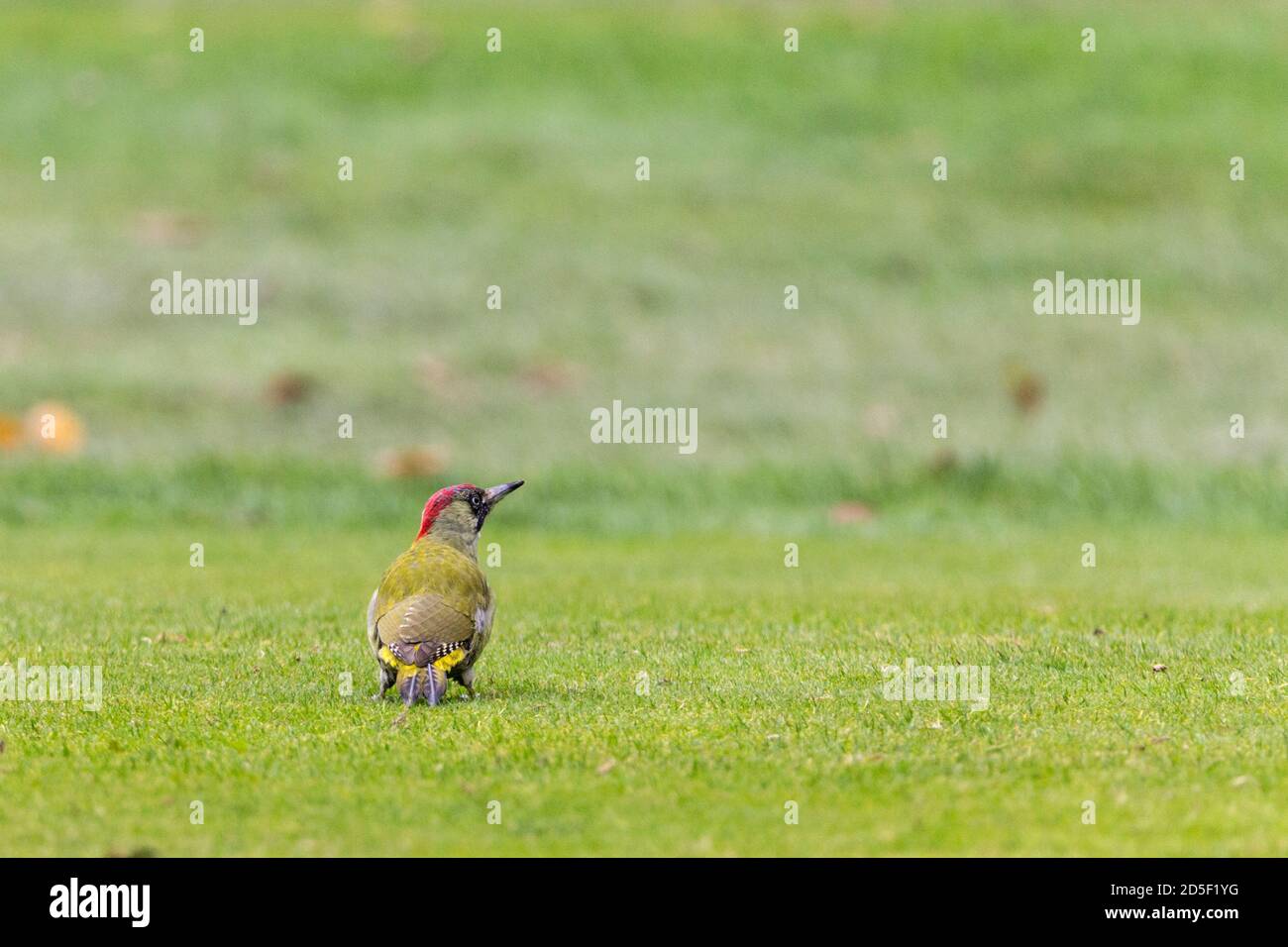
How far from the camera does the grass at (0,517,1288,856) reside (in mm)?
7027

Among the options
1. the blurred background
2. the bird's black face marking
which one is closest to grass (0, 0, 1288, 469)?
the blurred background

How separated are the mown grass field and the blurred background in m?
0.08

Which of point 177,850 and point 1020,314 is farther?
point 1020,314

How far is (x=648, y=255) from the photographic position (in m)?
27.1

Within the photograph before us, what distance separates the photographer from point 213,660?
10.7 metres

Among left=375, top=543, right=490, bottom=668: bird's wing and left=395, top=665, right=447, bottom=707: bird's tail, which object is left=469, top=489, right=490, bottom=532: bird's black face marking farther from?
left=395, top=665, right=447, bottom=707: bird's tail

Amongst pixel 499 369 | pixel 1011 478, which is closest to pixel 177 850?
pixel 1011 478

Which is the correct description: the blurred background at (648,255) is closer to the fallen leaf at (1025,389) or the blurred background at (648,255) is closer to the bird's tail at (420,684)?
the fallen leaf at (1025,389)

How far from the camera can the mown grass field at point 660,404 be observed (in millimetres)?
7809

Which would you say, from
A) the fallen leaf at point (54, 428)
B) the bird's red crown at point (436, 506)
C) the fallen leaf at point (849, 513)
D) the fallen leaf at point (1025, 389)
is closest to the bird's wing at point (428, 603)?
the bird's red crown at point (436, 506)

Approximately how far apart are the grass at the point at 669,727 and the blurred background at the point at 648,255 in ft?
18.5
